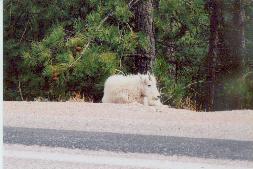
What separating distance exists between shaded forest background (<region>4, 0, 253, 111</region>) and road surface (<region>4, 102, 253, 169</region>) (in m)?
5.99

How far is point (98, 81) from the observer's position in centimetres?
1881

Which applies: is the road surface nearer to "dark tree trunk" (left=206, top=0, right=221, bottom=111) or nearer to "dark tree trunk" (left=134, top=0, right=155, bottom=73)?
"dark tree trunk" (left=134, top=0, right=155, bottom=73)

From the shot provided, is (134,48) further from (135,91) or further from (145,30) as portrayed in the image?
(135,91)

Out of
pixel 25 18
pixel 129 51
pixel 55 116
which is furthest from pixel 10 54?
pixel 55 116

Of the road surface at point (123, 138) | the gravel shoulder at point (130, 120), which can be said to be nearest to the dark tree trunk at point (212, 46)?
the gravel shoulder at point (130, 120)

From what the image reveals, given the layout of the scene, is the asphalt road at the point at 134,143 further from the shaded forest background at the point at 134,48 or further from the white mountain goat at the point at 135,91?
the shaded forest background at the point at 134,48

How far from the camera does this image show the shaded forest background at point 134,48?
60.5 feet

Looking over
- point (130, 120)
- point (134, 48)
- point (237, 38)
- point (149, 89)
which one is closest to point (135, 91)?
point (149, 89)

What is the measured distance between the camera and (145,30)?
1938 centimetres

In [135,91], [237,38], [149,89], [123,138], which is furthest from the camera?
[237,38]

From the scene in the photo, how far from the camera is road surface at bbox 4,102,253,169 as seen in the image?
24.0ft

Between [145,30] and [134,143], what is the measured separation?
1120 cm

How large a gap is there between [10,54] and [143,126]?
39.5 feet

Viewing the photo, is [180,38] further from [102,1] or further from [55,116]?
[55,116]
